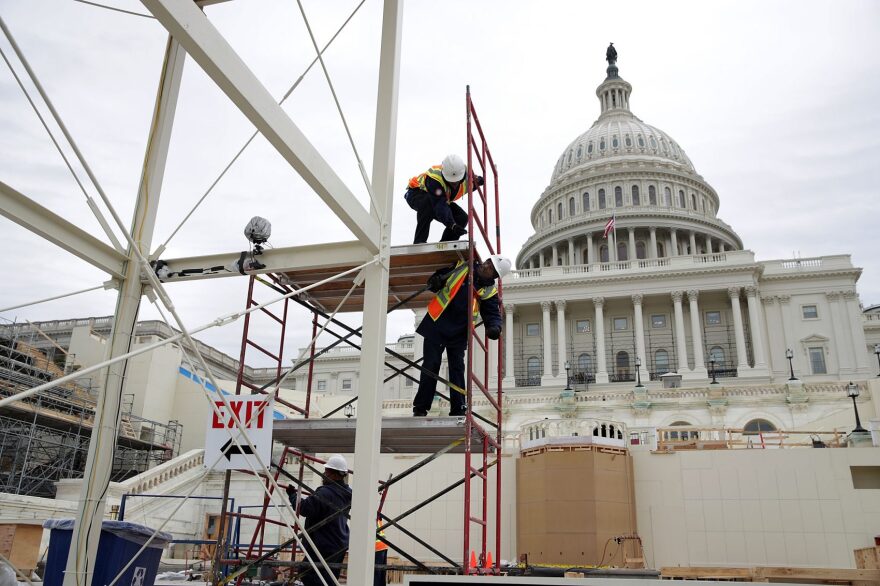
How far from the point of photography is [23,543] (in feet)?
36.7

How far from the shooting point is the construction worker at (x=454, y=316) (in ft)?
24.6

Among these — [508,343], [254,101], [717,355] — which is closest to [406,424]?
[254,101]

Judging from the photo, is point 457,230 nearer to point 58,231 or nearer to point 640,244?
point 58,231

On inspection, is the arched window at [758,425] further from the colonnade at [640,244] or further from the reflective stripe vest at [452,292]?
the colonnade at [640,244]

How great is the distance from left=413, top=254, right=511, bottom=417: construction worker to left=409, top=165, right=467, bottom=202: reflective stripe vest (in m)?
0.98

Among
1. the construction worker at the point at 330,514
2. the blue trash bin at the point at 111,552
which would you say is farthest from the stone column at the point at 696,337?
the blue trash bin at the point at 111,552

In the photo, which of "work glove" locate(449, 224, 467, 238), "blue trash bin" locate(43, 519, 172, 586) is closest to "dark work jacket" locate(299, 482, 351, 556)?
"blue trash bin" locate(43, 519, 172, 586)

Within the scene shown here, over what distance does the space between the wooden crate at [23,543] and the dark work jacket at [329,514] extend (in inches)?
257

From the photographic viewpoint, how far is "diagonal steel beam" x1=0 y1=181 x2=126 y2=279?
4500mm

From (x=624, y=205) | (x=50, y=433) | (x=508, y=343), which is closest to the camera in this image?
(x=50, y=433)

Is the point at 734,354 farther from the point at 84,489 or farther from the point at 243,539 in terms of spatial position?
the point at 84,489

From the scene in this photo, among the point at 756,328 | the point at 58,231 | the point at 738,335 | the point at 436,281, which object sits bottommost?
the point at 58,231

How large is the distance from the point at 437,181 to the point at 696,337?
54.5m

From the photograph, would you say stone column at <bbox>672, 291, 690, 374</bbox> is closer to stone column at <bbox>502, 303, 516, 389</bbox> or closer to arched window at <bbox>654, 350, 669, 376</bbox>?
arched window at <bbox>654, 350, 669, 376</bbox>
